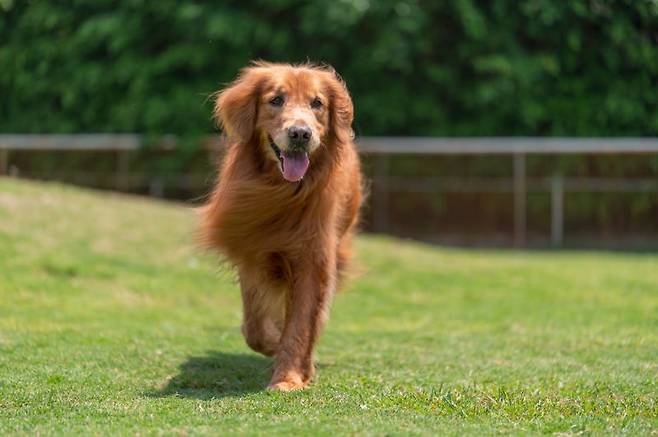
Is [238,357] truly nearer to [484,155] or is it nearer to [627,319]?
[627,319]

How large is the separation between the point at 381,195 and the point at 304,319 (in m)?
13.0

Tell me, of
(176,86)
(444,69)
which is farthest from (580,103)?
(176,86)

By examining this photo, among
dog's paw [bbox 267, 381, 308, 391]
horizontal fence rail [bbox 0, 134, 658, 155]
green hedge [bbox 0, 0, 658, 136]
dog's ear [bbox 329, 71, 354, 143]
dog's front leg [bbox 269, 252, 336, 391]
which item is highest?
green hedge [bbox 0, 0, 658, 136]

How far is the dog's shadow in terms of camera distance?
5594mm

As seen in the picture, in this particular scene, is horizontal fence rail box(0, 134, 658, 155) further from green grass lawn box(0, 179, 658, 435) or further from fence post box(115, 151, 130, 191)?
green grass lawn box(0, 179, 658, 435)

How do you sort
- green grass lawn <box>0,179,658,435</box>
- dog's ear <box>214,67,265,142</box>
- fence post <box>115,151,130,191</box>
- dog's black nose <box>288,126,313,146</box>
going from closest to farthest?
green grass lawn <box>0,179,658,435</box> < dog's black nose <box>288,126,313,146</box> < dog's ear <box>214,67,265,142</box> < fence post <box>115,151,130,191</box>

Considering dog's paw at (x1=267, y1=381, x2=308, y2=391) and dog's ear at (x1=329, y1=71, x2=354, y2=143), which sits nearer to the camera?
dog's paw at (x1=267, y1=381, x2=308, y2=391)

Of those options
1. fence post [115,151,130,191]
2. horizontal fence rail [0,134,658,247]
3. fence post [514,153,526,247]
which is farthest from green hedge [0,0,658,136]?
fence post [514,153,526,247]

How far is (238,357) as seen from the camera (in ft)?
23.3

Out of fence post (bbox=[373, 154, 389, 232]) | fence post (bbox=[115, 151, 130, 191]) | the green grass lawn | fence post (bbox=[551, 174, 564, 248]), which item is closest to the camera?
the green grass lawn

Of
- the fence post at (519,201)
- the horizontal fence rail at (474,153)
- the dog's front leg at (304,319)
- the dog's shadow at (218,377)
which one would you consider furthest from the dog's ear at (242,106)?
the fence post at (519,201)

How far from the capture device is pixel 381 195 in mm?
18906

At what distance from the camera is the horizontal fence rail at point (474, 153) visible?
18359 mm

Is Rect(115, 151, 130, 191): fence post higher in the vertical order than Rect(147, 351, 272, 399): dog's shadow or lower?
higher
